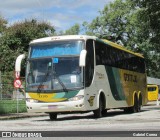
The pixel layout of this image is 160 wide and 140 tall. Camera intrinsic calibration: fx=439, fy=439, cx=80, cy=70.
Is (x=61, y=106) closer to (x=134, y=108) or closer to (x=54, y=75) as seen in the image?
(x=54, y=75)

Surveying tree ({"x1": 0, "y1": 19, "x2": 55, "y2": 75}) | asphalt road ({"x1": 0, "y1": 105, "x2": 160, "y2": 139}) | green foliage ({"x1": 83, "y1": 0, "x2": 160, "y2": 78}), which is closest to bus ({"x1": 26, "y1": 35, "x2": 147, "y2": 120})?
asphalt road ({"x1": 0, "y1": 105, "x2": 160, "y2": 139})

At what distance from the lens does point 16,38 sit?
50.9 meters

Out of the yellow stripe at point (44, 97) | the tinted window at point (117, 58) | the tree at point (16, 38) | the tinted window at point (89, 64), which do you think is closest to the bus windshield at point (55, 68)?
the yellow stripe at point (44, 97)

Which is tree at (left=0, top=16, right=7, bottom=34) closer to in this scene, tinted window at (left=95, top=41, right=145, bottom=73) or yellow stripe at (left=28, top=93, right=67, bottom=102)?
tinted window at (left=95, top=41, right=145, bottom=73)

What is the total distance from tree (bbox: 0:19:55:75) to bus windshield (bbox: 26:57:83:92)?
99.9 feet

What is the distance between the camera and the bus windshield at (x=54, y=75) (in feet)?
59.4

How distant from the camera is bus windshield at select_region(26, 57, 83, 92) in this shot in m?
18.1

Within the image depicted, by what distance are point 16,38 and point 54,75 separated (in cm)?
3348

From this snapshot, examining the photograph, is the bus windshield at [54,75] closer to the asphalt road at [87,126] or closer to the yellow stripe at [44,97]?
the yellow stripe at [44,97]

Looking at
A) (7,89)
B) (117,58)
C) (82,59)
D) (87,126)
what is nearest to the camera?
(87,126)

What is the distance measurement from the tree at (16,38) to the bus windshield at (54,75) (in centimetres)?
3045

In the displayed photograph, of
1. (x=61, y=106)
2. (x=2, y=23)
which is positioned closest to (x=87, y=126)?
(x=61, y=106)

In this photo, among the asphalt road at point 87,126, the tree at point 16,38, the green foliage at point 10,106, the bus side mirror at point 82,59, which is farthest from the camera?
the tree at point 16,38

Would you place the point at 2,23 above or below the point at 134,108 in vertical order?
above
